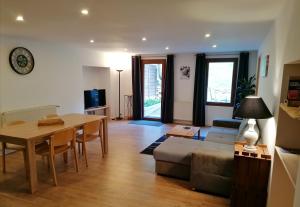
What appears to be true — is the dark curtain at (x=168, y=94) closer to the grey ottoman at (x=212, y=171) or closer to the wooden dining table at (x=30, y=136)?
the wooden dining table at (x=30, y=136)

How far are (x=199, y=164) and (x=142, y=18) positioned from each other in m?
2.14

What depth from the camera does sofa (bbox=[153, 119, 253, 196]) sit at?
2660mm

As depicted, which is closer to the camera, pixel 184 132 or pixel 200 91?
pixel 184 132

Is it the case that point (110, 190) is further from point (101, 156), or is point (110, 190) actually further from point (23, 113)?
point (23, 113)

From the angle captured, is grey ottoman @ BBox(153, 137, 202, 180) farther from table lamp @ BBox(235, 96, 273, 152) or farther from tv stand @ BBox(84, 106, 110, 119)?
tv stand @ BBox(84, 106, 110, 119)

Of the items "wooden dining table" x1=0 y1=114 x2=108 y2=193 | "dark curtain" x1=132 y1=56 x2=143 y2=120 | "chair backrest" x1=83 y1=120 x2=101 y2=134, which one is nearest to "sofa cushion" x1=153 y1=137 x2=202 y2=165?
"chair backrest" x1=83 y1=120 x2=101 y2=134

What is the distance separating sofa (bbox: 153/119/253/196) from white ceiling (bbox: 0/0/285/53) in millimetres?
1836

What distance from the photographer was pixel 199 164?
275 centimetres

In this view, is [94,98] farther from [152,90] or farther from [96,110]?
[152,90]

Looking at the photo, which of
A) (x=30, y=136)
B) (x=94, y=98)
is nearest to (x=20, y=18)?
(x=30, y=136)

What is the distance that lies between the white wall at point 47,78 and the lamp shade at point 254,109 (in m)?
4.24

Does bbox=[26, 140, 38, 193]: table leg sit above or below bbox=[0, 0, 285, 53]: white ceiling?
below

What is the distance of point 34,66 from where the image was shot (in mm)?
4531

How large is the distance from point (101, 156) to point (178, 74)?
3.97m
